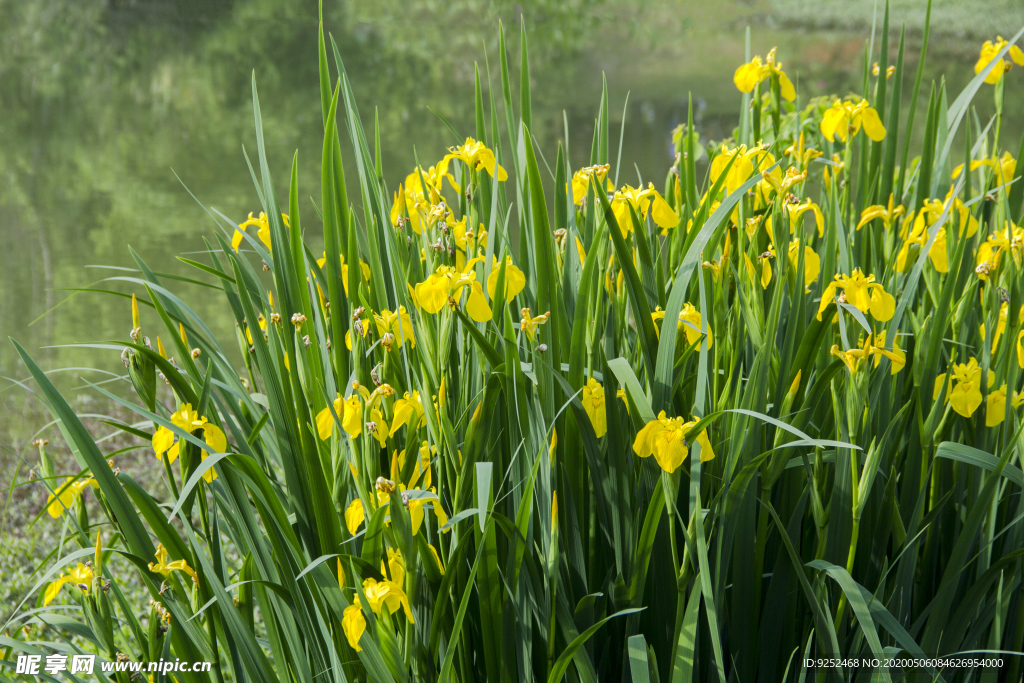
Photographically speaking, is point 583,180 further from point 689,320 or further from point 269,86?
point 269,86

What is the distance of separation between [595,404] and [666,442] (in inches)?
4.3

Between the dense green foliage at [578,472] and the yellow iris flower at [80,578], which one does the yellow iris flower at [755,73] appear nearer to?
the dense green foliage at [578,472]

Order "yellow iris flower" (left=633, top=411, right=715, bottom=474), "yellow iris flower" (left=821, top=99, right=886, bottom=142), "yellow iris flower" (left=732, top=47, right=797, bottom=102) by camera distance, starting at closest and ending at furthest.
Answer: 1. "yellow iris flower" (left=633, top=411, right=715, bottom=474)
2. "yellow iris flower" (left=821, top=99, right=886, bottom=142)
3. "yellow iris flower" (left=732, top=47, right=797, bottom=102)

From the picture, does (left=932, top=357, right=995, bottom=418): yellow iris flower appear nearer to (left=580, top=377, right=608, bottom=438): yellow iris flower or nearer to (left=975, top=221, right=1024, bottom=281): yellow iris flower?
(left=975, top=221, right=1024, bottom=281): yellow iris flower

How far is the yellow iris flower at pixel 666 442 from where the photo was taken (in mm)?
570

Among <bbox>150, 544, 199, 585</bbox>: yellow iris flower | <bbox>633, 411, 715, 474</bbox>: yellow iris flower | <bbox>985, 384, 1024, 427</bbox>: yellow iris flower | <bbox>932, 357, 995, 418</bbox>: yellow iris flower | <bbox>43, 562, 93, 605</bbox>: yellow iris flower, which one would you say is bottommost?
<bbox>43, 562, 93, 605</bbox>: yellow iris flower

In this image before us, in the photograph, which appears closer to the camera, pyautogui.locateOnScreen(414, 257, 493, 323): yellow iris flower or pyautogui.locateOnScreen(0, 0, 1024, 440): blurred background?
pyautogui.locateOnScreen(414, 257, 493, 323): yellow iris flower

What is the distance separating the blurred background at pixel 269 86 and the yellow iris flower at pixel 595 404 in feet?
14.0

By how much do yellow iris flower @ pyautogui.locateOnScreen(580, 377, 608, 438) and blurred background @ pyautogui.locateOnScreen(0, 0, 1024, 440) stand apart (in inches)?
168

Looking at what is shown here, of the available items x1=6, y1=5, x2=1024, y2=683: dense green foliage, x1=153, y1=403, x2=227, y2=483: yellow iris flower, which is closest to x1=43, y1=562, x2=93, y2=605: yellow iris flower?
x1=6, y1=5, x2=1024, y2=683: dense green foliage

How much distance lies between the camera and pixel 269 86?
8.65 meters

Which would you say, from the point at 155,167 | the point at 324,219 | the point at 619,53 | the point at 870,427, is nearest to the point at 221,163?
the point at 155,167

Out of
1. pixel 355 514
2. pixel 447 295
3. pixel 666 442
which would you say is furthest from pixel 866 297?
pixel 355 514

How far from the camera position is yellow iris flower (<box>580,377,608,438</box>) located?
67 cm
